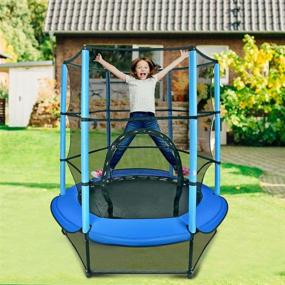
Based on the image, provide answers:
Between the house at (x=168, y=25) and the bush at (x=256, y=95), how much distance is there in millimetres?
1559

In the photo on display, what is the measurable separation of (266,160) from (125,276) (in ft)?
28.9

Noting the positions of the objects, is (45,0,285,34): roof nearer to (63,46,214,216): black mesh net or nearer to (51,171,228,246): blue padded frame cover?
(63,46,214,216): black mesh net

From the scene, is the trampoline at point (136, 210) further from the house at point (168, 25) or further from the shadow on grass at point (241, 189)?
the house at point (168, 25)

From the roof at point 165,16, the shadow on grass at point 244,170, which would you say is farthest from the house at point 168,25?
the shadow on grass at point 244,170

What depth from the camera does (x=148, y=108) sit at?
7281 millimetres

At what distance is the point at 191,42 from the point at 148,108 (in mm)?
12836

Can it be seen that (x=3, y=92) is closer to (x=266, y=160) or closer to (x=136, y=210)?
(x=266, y=160)

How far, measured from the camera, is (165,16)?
66.2ft

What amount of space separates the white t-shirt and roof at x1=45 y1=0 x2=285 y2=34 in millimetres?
12386

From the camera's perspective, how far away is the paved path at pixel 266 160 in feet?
34.7

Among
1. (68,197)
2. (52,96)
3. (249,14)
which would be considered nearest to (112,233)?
(68,197)

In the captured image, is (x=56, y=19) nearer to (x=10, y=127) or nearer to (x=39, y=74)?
(x=39, y=74)

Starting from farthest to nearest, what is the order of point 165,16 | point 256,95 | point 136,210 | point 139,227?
point 165,16, point 256,95, point 136,210, point 139,227

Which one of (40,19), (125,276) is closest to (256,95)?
(125,276)
